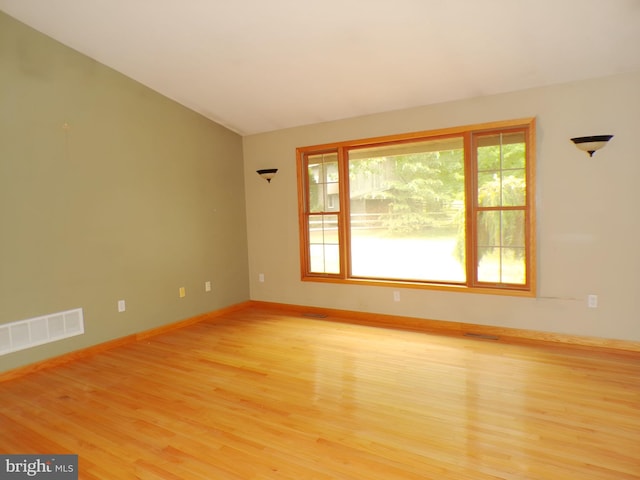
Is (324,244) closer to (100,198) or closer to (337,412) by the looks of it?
(100,198)

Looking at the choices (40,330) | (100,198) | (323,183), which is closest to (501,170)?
(323,183)

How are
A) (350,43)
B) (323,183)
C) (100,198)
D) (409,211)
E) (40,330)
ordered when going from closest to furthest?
(350,43)
(40,330)
(100,198)
(409,211)
(323,183)

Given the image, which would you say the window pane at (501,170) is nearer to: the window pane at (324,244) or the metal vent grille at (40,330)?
the window pane at (324,244)

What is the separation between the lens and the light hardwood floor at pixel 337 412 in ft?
7.02

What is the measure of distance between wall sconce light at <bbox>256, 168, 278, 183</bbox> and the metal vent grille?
8.66 ft

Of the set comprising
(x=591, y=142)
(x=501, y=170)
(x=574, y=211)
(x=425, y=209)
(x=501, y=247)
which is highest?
(x=591, y=142)

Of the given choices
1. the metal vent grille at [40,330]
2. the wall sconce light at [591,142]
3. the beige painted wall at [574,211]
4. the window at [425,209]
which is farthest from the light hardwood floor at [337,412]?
the wall sconce light at [591,142]

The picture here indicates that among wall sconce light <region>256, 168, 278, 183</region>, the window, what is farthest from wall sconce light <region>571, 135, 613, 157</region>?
wall sconce light <region>256, 168, 278, 183</region>

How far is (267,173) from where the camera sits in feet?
17.7

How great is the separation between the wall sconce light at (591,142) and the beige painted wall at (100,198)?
4.07 m

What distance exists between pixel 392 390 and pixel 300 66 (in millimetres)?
3025

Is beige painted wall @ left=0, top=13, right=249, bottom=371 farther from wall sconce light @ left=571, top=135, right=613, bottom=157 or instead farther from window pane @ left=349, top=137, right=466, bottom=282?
wall sconce light @ left=571, top=135, right=613, bottom=157

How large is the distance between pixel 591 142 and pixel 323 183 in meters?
2.92

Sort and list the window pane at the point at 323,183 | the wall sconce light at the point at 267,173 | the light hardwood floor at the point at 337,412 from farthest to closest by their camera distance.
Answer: the wall sconce light at the point at 267,173 → the window pane at the point at 323,183 → the light hardwood floor at the point at 337,412
